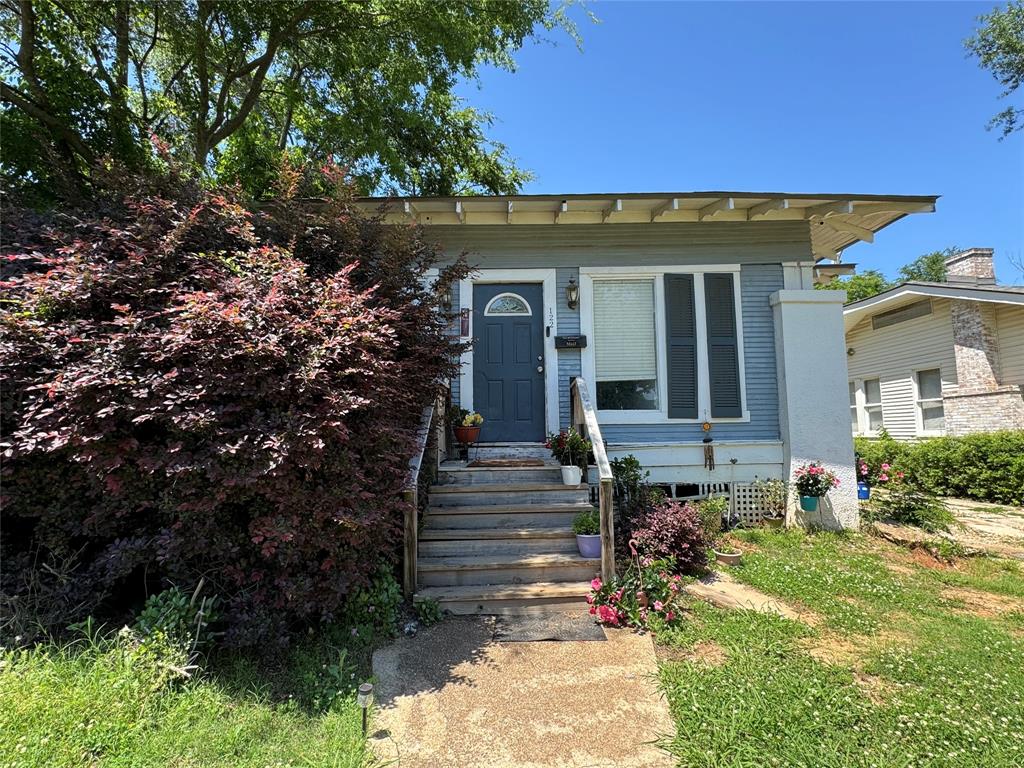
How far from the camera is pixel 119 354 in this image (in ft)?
8.76

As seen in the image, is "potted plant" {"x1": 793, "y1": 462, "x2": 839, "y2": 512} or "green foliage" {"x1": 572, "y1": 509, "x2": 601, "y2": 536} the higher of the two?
"potted plant" {"x1": 793, "y1": 462, "x2": 839, "y2": 512}

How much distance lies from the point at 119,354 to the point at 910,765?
169 inches

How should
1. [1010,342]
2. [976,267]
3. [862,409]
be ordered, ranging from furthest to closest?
[862,409] → [976,267] → [1010,342]

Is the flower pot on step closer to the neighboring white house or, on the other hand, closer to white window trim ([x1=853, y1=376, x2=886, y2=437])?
the neighboring white house

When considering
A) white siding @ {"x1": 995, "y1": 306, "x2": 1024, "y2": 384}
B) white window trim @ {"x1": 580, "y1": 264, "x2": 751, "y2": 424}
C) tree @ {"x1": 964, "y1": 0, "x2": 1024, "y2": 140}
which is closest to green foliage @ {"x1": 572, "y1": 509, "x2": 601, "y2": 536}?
white window trim @ {"x1": 580, "y1": 264, "x2": 751, "y2": 424}

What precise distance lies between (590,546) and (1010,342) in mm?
9826

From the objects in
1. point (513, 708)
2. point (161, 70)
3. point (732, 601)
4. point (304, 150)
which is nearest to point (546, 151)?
point (304, 150)

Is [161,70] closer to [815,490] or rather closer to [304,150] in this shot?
[304,150]

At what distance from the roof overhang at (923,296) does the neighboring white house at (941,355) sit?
0.02 m

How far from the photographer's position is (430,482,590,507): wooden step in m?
4.55

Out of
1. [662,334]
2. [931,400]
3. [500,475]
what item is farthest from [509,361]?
[931,400]

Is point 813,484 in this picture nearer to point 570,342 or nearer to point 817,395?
point 817,395

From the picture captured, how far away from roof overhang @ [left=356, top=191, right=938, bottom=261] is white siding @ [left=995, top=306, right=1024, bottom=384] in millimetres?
4988

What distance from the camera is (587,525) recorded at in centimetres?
396
